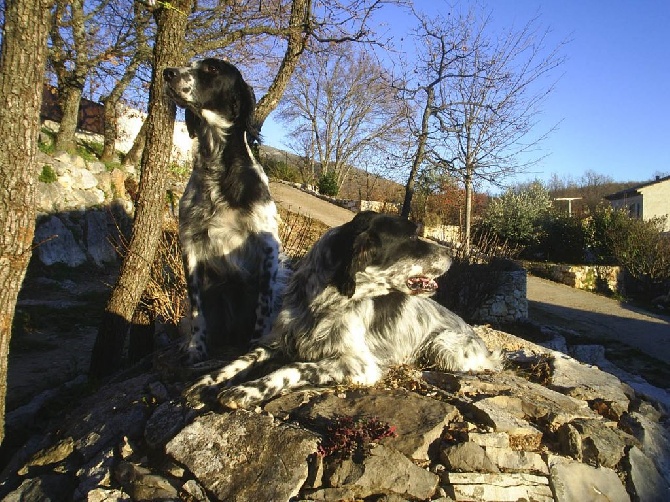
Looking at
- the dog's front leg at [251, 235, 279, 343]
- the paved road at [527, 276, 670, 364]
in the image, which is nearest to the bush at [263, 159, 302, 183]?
the paved road at [527, 276, 670, 364]

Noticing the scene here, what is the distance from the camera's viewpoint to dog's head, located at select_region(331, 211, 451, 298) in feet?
11.3

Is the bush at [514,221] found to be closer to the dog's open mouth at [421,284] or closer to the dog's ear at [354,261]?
the dog's open mouth at [421,284]

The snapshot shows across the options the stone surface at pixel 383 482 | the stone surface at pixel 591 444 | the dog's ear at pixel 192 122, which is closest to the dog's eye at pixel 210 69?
the dog's ear at pixel 192 122

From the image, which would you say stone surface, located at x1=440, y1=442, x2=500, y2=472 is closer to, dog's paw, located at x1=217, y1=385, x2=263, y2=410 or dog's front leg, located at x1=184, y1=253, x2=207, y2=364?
dog's paw, located at x1=217, y1=385, x2=263, y2=410

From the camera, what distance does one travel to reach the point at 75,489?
299 centimetres

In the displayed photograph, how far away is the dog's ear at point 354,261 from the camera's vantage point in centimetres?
340

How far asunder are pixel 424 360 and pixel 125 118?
52.6 feet

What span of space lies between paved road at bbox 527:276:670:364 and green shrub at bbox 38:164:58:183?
10146 mm

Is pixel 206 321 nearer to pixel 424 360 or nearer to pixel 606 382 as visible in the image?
pixel 424 360

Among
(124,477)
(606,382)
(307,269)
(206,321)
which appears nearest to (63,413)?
(206,321)

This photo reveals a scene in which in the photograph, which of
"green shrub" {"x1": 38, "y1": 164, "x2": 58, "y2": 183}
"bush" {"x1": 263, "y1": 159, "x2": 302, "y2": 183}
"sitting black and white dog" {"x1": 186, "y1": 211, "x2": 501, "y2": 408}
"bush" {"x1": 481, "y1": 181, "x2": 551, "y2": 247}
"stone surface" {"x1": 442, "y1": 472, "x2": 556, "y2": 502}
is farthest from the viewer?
"bush" {"x1": 263, "y1": 159, "x2": 302, "y2": 183}

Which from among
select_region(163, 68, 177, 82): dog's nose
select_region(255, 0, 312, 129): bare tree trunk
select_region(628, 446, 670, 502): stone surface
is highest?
select_region(255, 0, 312, 129): bare tree trunk

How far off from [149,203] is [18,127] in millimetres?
1684

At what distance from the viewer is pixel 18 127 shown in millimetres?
3287
